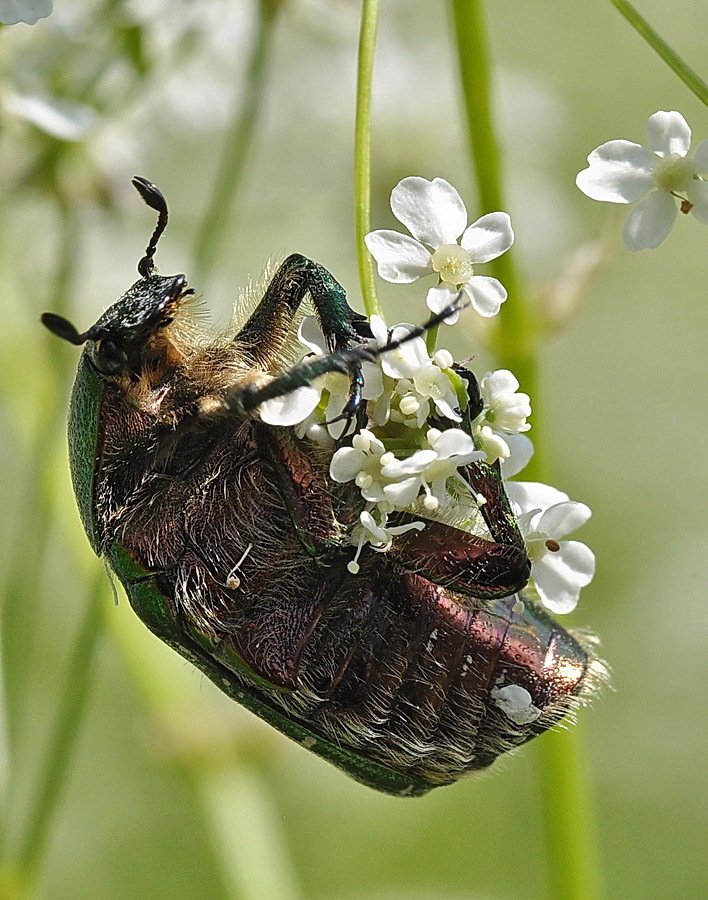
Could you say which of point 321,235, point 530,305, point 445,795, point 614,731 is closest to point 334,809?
point 445,795

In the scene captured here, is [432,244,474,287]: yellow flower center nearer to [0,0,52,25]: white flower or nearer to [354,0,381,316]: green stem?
[354,0,381,316]: green stem

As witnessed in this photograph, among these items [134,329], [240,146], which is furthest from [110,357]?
[240,146]

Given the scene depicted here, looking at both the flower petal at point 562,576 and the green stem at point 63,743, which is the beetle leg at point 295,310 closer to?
the flower petal at point 562,576

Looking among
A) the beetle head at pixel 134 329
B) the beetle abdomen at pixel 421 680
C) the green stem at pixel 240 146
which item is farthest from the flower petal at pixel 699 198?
the green stem at pixel 240 146

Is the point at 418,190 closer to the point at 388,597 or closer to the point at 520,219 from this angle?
the point at 388,597

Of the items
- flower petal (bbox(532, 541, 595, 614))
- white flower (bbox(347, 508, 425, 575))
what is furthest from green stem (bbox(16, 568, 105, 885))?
flower petal (bbox(532, 541, 595, 614))

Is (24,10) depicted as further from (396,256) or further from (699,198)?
(699,198)
